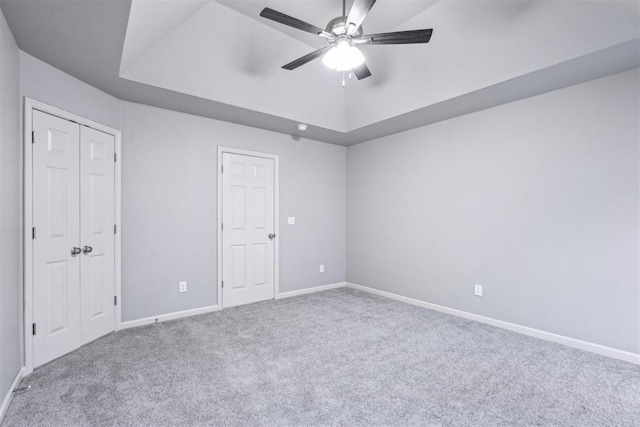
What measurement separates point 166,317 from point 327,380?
2253 millimetres

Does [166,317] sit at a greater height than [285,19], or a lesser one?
lesser

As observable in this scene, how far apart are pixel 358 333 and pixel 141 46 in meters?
3.35

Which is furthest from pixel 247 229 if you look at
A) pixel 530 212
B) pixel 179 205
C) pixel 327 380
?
pixel 530 212

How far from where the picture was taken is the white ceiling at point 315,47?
2.21m

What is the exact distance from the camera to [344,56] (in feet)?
7.82

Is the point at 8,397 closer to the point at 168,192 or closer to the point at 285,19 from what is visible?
the point at 168,192

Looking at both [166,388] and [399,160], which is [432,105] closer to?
[399,160]

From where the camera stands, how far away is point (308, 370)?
8.09 ft

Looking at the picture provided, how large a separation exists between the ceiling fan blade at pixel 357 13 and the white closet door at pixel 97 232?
2.58 metres

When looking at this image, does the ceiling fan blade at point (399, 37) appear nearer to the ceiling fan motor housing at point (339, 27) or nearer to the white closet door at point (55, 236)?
the ceiling fan motor housing at point (339, 27)

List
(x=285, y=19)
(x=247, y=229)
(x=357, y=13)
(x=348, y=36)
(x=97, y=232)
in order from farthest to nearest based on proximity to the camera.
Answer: (x=247, y=229) < (x=97, y=232) < (x=348, y=36) < (x=285, y=19) < (x=357, y=13)

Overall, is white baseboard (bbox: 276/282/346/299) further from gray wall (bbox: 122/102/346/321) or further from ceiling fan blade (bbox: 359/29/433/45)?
ceiling fan blade (bbox: 359/29/433/45)

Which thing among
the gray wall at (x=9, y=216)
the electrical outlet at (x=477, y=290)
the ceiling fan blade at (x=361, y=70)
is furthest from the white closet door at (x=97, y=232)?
the electrical outlet at (x=477, y=290)

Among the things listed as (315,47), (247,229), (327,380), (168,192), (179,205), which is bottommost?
(327,380)
